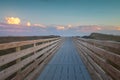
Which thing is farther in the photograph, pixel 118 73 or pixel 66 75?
Answer: pixel 66 75

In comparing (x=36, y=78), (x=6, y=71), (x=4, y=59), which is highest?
(x=4, y=59)

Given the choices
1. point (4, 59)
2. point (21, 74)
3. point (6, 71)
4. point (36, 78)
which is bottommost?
point (36, 78)

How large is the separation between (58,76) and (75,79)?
80 cm

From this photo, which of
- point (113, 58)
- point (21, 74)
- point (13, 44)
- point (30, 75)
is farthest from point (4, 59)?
point (30, 75)

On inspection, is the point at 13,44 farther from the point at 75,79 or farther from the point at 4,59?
the point at 75,79

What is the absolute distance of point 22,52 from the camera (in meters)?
6.26

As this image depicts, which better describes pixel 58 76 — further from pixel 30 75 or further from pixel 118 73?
pixel 118 73

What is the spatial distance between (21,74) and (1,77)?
1763 millimetres

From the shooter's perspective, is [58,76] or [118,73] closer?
[118,73]

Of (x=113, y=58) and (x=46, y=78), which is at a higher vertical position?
(x=113, y=58)

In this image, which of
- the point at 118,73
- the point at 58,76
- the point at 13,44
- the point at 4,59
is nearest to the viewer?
the point at 118,73

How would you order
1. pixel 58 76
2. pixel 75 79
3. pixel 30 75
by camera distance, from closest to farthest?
1. pixel 30 75
2. pixel 75 79
3. pixel 58 76

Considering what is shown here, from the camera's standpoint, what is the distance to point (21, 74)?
603 cm

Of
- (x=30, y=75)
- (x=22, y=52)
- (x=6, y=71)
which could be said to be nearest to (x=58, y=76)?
(x=30, y=75)
